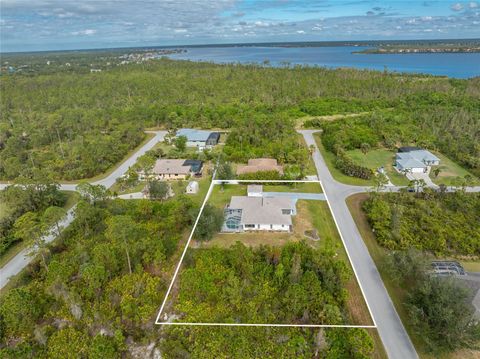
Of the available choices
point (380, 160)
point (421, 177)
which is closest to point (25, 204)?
point (380, 160)

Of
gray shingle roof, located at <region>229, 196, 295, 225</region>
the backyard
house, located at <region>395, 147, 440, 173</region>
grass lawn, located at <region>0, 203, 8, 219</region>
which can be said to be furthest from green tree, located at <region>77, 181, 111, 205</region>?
house, located at <region>395, 147, 440, 173</region>

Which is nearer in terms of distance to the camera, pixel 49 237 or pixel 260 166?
pixel 49 237

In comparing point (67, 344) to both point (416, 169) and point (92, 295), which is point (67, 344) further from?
point (416, 169)

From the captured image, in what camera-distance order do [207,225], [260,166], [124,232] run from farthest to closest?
[260,166] → [207,225] → [124,232]

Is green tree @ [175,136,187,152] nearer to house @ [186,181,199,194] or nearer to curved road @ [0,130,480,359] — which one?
curved road @ [0,130,480,359]

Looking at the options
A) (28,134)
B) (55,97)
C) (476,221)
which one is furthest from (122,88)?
(476,221)

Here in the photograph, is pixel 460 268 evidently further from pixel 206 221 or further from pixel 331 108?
pixel 331 108
